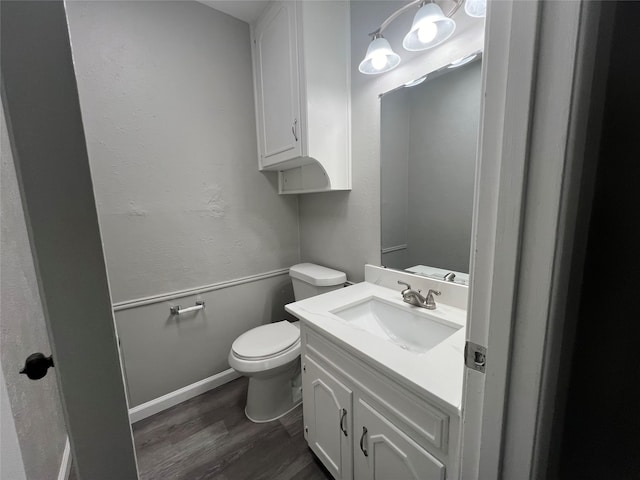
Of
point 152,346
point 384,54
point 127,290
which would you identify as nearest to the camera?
point 384,54

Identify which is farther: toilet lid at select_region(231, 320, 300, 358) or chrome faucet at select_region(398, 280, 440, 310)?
toilet lid at select_region(231, 320, 300, 358)

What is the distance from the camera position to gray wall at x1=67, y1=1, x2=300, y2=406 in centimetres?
135

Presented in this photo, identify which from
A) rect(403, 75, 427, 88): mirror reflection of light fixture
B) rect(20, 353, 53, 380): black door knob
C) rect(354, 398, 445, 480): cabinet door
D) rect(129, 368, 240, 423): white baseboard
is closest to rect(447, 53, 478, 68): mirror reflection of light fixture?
rect(403, 75, 427, 88): mirror reflection of light fixture

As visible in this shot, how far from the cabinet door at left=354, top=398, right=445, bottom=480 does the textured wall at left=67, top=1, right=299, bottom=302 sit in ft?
4.20

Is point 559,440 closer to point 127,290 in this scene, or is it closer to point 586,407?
point 586,407

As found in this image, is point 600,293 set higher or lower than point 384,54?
lower

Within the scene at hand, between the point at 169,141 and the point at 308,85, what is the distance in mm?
875

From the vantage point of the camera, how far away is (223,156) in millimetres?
1716

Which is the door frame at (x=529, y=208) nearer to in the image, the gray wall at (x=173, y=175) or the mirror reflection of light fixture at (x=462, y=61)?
the mirror reflection of light fixture at (x=462, y=61)

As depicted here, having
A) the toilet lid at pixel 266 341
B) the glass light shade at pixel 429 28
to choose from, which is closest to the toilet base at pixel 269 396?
the toilet lid at pixel 266 341

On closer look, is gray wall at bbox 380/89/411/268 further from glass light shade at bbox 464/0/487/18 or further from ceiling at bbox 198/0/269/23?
ceiling at bbox 198/0/269/23

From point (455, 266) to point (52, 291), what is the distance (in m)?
1.29

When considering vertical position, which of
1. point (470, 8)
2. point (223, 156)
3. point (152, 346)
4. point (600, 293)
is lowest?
point (152, 346)

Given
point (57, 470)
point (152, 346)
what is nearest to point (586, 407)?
point (57, 470)
